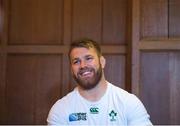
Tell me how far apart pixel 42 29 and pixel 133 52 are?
2.18 ft

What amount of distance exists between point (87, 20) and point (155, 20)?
47cm

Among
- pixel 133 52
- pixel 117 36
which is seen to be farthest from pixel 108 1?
pixel 133 52

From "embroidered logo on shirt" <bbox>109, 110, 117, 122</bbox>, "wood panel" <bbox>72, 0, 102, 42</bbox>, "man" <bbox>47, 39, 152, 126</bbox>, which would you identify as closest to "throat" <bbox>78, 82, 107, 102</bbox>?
"man" <bbox>47, 39, 152, 126</bbox>

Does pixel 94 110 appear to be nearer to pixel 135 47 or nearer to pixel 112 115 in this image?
pixel 112 115

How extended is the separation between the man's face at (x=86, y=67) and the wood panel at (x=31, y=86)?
58 centimetres

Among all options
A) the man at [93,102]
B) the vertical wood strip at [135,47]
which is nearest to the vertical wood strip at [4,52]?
the man at [93,102]

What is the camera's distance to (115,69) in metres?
2.26

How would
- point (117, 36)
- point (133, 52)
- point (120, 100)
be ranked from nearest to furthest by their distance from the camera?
point (120, 100)
point (133, 52)
point (117, 36)

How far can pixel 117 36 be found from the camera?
7.43 ft

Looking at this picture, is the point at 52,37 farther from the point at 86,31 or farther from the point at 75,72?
the point at 75,72

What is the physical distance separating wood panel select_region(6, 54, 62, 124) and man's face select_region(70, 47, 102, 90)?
578mm

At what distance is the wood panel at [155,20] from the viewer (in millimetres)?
2088

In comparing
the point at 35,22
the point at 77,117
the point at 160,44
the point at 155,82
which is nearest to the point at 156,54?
the point at 160,44

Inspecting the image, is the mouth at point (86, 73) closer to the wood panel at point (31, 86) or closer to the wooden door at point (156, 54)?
the wooden door at point (156, 54)
